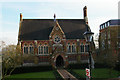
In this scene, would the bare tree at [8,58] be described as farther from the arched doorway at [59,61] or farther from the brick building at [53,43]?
the arched doorway at [59,61]

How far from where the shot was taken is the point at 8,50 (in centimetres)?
2505

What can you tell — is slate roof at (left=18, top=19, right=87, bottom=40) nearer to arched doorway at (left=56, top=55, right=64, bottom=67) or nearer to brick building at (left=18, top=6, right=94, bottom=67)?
brick building at (left=18, top=6, right=94, bottom=67)


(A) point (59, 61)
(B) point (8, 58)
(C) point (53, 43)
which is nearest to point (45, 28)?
(C) point (53, 43)

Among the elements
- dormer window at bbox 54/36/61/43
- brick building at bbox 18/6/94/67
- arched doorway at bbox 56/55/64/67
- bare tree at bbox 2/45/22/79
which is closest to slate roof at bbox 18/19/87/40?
brick building at bbox 18/6/94/67

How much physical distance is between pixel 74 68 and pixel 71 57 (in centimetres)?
477

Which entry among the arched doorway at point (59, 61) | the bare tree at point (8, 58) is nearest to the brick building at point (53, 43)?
the arched doorway at point (59, 61)

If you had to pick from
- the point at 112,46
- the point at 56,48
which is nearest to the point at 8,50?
the point at 56,48

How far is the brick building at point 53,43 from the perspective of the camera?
36.9 m

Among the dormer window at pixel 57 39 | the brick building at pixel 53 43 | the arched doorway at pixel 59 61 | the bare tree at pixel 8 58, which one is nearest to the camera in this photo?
the bare tree at pixel 8 58

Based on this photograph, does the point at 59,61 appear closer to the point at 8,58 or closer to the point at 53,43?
→ the point at 53,43

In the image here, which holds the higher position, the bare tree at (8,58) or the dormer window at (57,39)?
the dormer window at (57,39)

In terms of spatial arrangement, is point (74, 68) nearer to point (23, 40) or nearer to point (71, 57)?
point (71, 57)

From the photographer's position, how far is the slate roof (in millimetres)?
38688

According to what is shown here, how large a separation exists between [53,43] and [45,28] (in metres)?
6.28
